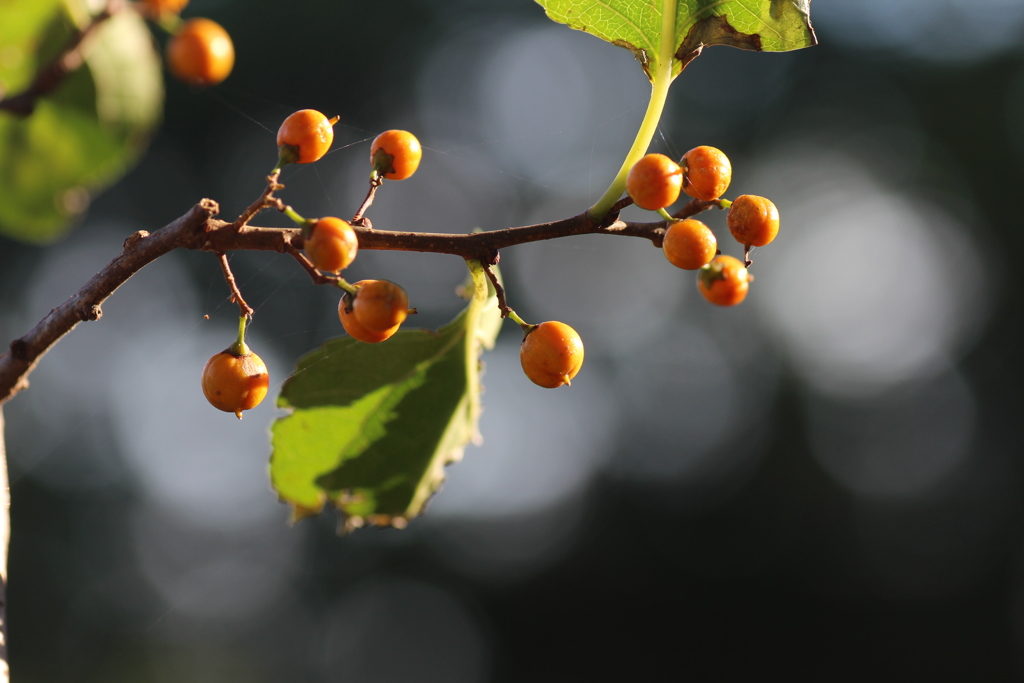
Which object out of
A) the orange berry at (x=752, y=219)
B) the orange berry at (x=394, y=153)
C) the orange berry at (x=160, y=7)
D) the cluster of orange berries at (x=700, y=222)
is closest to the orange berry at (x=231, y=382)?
the orange berry at (x=394, y=153)

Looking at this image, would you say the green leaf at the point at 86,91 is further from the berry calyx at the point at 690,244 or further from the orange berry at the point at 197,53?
the berry calyx at the point at 690,244

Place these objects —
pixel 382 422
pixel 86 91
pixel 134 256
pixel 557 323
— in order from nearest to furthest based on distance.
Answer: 1. pixel 86 91
2. pixel 134 256
3. pixel 557 323
4. pixel 382 422

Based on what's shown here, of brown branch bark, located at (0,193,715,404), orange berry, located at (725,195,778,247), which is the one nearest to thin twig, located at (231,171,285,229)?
brown branch bark, located at (0,193,715,404)

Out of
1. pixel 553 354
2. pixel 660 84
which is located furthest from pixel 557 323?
pixel 660 84

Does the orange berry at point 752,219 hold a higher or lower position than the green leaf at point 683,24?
lower

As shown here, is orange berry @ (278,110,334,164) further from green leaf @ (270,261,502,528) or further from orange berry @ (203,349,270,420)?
green leaf @ (270,261,502,528)

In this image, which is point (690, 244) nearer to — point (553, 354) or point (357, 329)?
point (553, 354)
